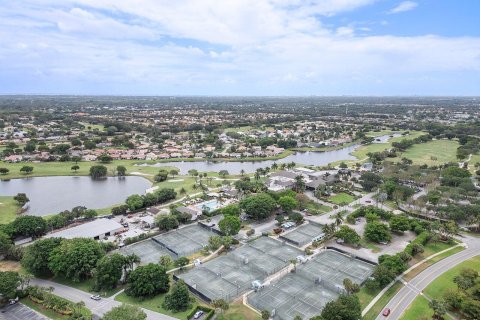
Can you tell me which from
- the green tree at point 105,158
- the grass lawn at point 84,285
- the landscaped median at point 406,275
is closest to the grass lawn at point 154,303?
the grass lawn at point 84,285

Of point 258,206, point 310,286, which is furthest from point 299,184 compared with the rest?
point 310,286

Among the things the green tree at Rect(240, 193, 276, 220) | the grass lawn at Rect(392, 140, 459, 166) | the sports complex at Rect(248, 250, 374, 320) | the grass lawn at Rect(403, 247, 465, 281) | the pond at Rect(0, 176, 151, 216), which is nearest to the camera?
the sports complex at Rect(248, 250, 374, 320)

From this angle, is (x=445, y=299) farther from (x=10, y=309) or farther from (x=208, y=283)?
(x=10, y=309)

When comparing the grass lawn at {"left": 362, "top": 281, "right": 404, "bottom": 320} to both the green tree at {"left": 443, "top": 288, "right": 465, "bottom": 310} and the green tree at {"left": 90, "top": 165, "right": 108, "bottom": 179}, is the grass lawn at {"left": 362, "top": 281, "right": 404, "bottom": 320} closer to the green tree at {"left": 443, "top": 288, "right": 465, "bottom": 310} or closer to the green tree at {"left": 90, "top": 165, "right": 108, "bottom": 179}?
the green tree at {"left": 443, "top": 288, "right": 465, "bottom": 310}

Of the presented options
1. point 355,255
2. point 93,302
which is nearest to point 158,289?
point 93,302

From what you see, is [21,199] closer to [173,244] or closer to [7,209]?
[7,209]

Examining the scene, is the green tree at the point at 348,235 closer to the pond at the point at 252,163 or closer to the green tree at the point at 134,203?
the green tree at the point at 134,203

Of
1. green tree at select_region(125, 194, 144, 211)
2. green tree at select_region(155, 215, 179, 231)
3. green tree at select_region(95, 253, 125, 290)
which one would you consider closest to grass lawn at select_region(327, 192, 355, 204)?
green tree at select_region(155, 215, 179, 231)
